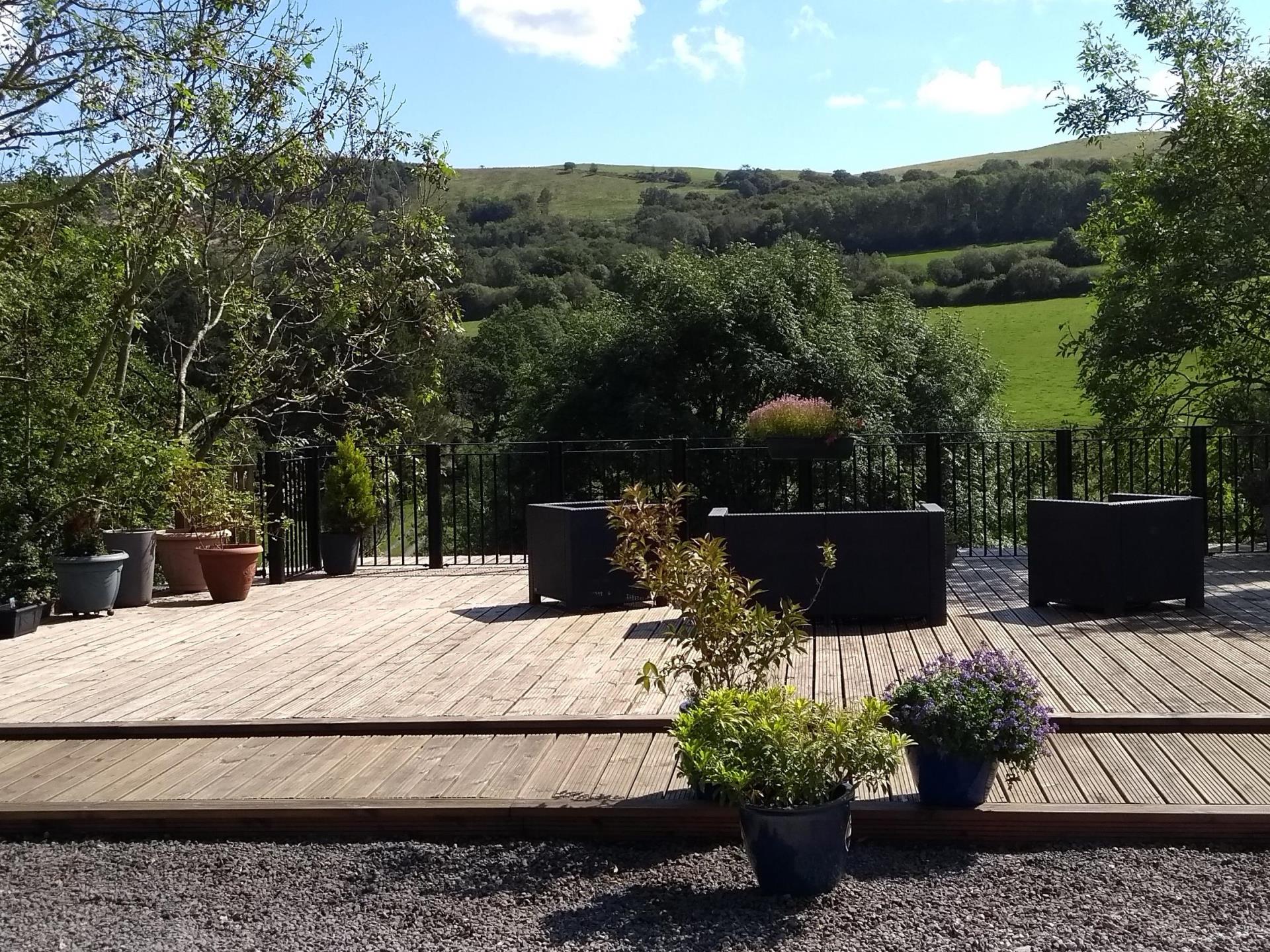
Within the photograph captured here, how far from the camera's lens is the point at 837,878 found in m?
2.83

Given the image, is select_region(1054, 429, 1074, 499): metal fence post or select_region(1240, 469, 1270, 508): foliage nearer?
select_region(1240, 469, 1270, 508): foliage

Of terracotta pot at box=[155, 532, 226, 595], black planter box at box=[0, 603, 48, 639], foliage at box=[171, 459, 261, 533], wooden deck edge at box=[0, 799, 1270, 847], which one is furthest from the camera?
terracotta pot at box=[155, 532, 226, 595]

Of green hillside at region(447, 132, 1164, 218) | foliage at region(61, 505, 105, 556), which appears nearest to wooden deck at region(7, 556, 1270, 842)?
foliage at region(61, 505, 105, 556)

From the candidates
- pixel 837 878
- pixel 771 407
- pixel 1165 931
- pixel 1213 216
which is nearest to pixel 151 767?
pixel 837 878

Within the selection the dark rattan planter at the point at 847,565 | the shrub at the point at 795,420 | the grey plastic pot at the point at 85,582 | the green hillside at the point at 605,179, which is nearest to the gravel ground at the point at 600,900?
the dark rattan planter at the point at 847,565

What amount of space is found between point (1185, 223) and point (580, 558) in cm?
787

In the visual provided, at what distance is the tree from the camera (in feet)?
37.6

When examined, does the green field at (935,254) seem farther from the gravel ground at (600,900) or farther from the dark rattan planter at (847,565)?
the gravel ground at (600,900)

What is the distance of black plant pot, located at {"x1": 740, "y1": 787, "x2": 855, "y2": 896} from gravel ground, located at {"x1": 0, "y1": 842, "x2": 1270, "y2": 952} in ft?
0.14

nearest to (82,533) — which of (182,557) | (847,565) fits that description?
(182,557)

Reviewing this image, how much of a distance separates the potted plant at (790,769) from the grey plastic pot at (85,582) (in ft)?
19.4

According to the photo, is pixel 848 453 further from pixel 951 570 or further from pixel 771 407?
pixel 951 570

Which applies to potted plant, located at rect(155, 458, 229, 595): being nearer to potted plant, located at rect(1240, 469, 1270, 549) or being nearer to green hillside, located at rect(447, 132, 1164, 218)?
potted plant, located at rect(1240, 469, 1270, 549)

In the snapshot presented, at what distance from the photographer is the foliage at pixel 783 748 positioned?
112 inches
